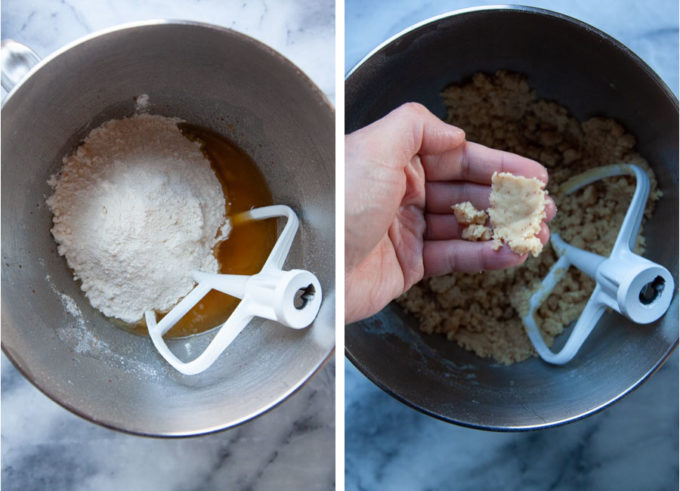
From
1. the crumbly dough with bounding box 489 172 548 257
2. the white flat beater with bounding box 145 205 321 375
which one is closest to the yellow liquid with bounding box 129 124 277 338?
the white flat beater with bounding box 145 205 321 375

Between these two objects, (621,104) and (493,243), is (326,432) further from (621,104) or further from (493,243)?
(621,104)

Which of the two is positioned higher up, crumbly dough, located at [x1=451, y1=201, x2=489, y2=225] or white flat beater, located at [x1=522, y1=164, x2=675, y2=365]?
crumbly dough, located at [x1=451, y1=201, x2=489, y2=225]

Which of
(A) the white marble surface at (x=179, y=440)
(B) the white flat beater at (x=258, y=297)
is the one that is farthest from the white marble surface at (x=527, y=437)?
(B) the white flat beater at (x=258, y=297)

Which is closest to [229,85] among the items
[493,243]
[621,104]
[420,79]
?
[420,79]

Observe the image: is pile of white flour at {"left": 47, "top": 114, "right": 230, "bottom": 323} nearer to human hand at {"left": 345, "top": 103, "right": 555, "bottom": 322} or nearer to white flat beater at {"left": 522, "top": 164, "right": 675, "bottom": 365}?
human hand at {"left": 345, "top": 103, "right": 555, "bottom": 322}

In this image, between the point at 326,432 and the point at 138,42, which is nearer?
the point at 138,42

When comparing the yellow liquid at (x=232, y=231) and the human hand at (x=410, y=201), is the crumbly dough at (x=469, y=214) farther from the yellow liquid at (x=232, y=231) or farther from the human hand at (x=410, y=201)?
the yellow liquid at (x=232, y=231)
